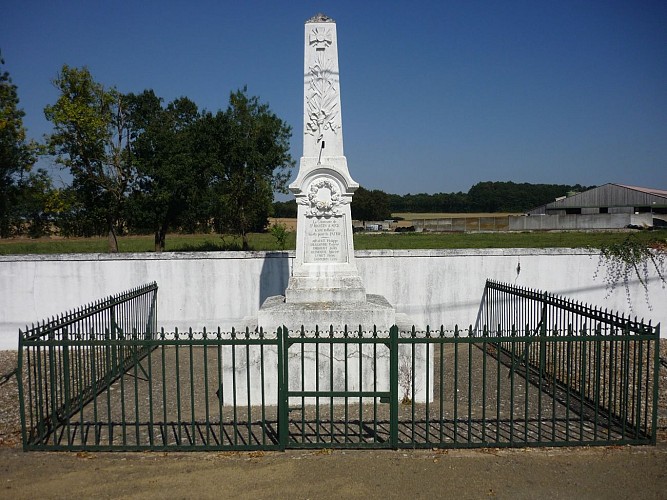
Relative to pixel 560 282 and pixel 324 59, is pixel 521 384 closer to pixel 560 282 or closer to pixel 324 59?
pixel 560 282

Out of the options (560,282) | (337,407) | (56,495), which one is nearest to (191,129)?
(560,282)

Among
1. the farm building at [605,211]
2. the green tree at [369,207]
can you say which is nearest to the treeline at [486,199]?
the green tree at [369,207]

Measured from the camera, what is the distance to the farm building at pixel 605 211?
36.2 metres

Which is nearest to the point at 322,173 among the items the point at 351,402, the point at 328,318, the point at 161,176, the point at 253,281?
the point at 328,318

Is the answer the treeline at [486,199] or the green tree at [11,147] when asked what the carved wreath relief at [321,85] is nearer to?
the green tree at [11,147]

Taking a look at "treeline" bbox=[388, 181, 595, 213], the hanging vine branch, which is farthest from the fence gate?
"treeline" bbox=[388, 181, 595, 213]

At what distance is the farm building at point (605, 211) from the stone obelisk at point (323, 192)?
2692 cm

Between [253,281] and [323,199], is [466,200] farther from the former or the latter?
[323,199]

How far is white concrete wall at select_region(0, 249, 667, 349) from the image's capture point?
38.5ft

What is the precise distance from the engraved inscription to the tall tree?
14.3 m

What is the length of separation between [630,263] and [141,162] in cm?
1689

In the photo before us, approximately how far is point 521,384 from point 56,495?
21.4ft

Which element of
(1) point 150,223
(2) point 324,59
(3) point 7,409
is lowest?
(3) point 7,409

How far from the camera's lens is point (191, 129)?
76.2 ft
